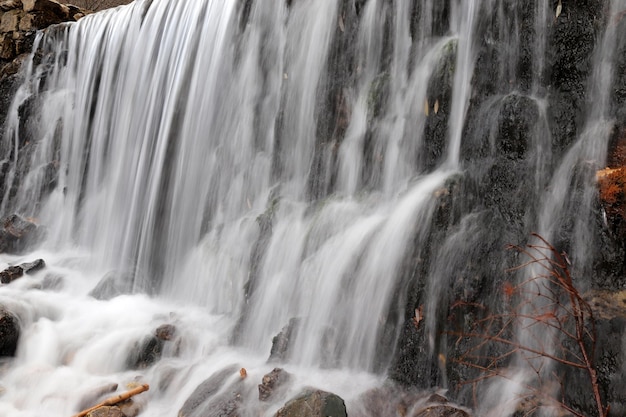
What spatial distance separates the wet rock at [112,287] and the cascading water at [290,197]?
0.10ft

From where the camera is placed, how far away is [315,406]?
11.8 feet

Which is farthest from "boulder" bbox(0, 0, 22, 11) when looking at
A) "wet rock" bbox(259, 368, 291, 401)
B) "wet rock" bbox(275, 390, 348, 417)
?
"wet rock" bbox(275, 390, 348, 417)

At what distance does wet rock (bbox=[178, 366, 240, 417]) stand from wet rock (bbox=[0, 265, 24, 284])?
14.3 ft

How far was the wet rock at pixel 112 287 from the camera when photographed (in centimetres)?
734

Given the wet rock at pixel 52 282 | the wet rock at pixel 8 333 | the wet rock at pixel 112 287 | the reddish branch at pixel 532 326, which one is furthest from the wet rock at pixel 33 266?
the reddish branch at pixel 532 326

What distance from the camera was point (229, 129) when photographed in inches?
299

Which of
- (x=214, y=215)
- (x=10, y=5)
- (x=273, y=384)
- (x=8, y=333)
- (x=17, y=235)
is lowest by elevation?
(x=8, y=333)

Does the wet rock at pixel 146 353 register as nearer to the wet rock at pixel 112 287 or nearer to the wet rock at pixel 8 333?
the wet rock at pixel 8 333

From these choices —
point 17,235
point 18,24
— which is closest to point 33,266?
point 17,235

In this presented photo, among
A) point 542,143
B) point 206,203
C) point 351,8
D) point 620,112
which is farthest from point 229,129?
point 620,112

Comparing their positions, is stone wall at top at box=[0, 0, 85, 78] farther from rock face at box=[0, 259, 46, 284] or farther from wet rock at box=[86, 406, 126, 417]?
wet rock at box=[86, 406, 126, 417]

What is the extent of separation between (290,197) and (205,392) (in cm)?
252

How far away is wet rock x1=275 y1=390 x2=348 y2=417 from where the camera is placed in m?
3.58

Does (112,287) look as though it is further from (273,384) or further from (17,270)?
(273,384)
